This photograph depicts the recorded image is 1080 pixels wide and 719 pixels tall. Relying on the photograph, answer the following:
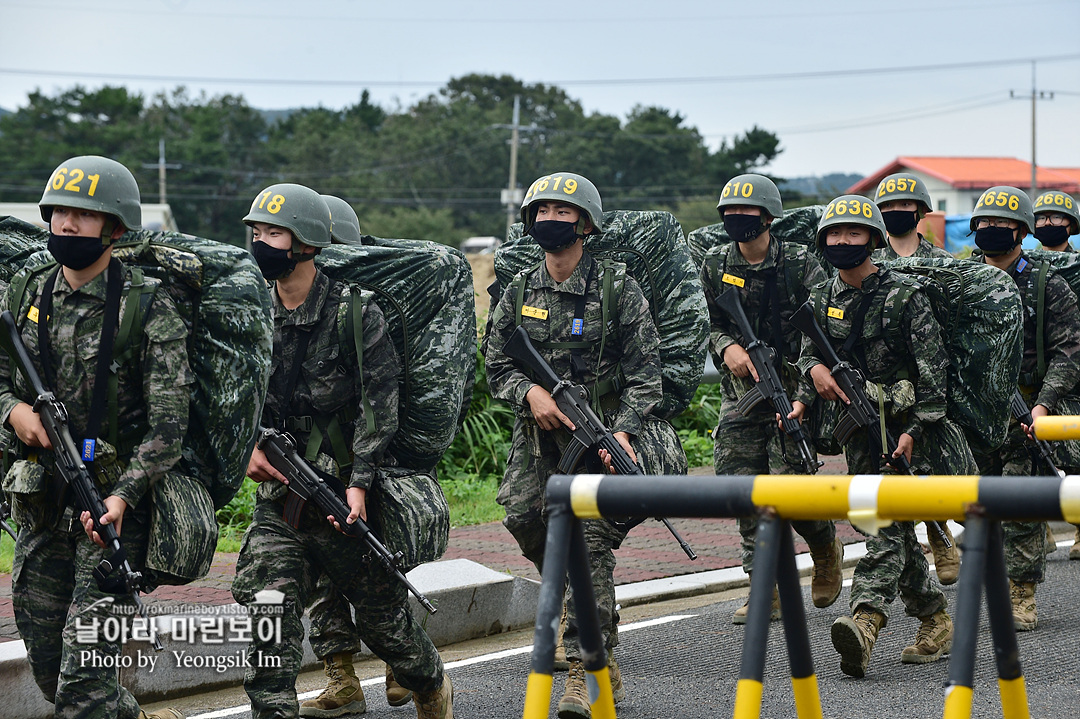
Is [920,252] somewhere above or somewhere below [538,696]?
above

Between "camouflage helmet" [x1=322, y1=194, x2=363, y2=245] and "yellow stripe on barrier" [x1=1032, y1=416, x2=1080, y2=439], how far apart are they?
3207mm

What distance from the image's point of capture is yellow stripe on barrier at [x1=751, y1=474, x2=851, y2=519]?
2.75m

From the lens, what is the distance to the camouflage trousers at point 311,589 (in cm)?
475

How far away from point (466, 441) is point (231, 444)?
7309 millimetres

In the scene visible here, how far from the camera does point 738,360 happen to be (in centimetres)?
738

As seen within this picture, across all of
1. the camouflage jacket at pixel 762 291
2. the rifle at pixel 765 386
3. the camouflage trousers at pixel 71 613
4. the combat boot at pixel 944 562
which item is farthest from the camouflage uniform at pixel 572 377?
the combat boot at pixel 944 562

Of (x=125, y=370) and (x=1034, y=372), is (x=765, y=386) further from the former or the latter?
(x=125, y=370)

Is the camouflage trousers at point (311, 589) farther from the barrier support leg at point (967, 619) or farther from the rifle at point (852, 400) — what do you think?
the barrier support leg at point (967, 619)

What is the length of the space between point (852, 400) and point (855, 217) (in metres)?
0.88

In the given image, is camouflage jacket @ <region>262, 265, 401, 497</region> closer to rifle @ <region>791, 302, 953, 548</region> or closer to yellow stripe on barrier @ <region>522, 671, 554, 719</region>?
yellow stripe on barrier @ <region>522, 671, 554, 719</region>

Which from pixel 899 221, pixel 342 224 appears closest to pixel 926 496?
pixel 342 224

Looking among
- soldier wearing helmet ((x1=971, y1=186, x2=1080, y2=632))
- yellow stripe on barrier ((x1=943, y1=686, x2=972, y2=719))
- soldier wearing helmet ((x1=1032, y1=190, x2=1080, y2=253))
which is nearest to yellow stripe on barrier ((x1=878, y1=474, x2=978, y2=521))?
yellow stripe on barrier ((x1=943, y1=686, x2=972, y2=719))

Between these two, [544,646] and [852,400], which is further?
[852,400]

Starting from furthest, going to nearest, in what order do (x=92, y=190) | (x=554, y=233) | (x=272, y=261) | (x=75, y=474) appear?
(x=554, y=233)
(x=272, y=261)
(x=92, y=190)
(x=75, y=474)
